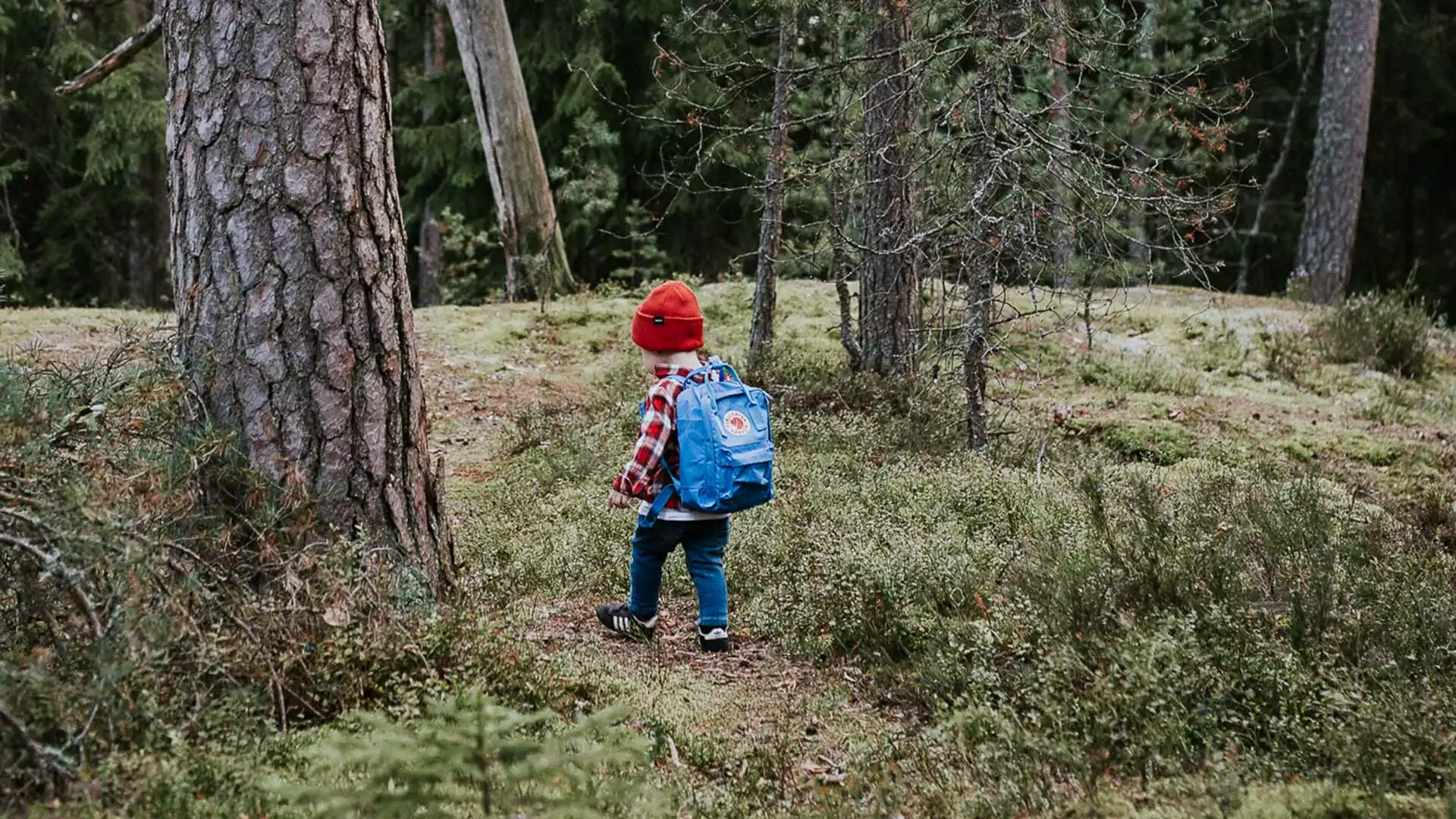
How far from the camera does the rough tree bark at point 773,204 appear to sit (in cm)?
A: 958

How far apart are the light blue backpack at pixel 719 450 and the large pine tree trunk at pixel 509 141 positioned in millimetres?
9706

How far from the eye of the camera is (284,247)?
4.03 m

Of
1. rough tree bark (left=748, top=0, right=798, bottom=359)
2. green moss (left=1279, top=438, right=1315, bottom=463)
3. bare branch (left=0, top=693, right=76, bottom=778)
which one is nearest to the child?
bare branch (left=0, top=693, right=76, bottom=778)

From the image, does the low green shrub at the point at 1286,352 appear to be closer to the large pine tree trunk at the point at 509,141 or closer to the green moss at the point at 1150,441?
the green moss at the point at 1150,441

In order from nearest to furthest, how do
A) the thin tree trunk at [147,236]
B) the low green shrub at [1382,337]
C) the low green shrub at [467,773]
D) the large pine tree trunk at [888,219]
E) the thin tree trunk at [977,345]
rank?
the low green shrub at [467,773] < the thin tree trunk at [977,345] < the large pine tree trunk at [888,219] < the low green shrub at [1382,337] < the thin tree trunk at [147,236]

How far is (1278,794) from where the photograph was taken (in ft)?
9.37

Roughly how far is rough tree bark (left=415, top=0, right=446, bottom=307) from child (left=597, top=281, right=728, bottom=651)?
15.7 meters

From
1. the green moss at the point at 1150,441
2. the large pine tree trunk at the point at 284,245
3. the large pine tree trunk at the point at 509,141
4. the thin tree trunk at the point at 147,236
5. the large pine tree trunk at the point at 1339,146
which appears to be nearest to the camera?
the large pine tree trunk at the point at 284,245

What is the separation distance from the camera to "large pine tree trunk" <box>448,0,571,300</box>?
47.1 feet

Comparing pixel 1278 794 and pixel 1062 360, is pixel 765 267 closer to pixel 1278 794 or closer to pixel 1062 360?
pixel 1062 360

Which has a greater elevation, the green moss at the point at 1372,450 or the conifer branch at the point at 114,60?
the conifer branch at the point at 114,60

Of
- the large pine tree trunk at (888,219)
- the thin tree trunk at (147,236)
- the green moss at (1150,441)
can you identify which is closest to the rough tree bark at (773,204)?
the large pine tree trunk at (888,219)

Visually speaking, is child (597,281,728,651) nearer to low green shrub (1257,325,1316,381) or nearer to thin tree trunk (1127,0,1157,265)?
thin tree trunk (1127,0,1157,265)

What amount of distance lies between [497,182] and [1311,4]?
1645 cm
